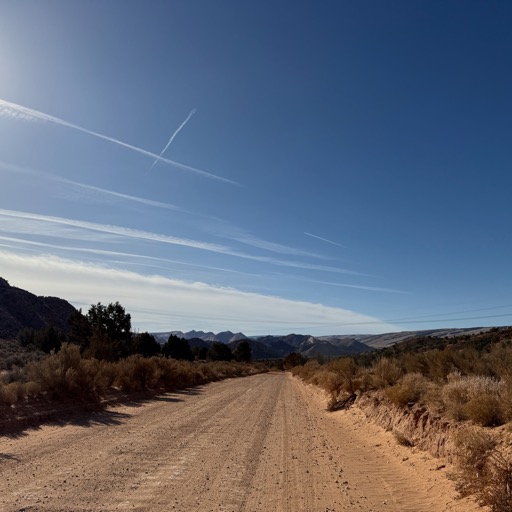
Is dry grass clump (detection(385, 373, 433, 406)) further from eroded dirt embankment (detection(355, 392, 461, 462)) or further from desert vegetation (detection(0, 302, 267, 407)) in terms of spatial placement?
desert vegetation (detection(0, 302, 267, 407))

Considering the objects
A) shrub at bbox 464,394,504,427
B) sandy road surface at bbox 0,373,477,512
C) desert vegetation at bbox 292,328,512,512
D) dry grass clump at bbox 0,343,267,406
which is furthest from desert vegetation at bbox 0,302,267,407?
shrub at bbox 464,394,504,427

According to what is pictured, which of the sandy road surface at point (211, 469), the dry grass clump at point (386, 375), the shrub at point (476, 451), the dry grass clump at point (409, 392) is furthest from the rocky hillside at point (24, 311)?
the shrub at point (476, 451)

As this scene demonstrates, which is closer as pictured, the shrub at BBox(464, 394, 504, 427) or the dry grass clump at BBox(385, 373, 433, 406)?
the shrub at BBox(464, 394, 504, 427)

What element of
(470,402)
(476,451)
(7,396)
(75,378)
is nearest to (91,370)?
(75,378)

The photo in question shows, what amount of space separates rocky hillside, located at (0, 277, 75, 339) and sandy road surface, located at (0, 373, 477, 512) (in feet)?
242

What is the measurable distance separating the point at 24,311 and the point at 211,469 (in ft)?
326

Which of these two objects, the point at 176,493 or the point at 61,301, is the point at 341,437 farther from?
the point at 61,301

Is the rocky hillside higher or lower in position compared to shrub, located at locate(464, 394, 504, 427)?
higher

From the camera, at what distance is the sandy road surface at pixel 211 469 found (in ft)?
26.0

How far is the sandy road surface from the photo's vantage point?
26.0 feet

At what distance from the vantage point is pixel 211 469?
10.1 m

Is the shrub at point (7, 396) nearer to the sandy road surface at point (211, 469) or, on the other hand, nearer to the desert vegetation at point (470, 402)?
the sandy road surface at point (211, 469)

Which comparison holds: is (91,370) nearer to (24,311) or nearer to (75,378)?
(75,378)

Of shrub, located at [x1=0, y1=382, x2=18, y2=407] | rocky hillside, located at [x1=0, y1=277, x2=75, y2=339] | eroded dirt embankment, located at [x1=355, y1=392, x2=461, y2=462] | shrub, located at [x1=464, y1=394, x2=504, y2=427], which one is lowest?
eroded dirt embankment, located at [x1=355, y1=392, x2=461, y2=462]
